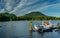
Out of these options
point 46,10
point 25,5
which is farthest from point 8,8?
point 46,10

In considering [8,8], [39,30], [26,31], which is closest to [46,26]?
[39,30]

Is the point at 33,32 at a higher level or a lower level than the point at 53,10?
lower

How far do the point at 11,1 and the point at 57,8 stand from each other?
1.13 m

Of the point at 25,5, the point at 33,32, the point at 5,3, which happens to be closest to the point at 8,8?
the point at 5,3

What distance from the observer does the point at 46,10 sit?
15.0 ft

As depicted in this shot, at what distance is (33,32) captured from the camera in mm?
5453

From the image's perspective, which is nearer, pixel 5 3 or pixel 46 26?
pixel 5 3

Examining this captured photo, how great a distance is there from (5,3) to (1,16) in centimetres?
33

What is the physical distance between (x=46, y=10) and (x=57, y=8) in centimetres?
27

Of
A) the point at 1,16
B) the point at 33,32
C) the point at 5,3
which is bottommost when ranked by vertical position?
the point at 33,32

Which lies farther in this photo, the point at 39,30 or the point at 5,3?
the point at 39,30

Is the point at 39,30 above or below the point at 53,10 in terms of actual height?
below

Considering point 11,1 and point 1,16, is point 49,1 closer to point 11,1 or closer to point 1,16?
point 11,1

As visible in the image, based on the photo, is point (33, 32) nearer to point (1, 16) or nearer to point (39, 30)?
point (39, 30)
